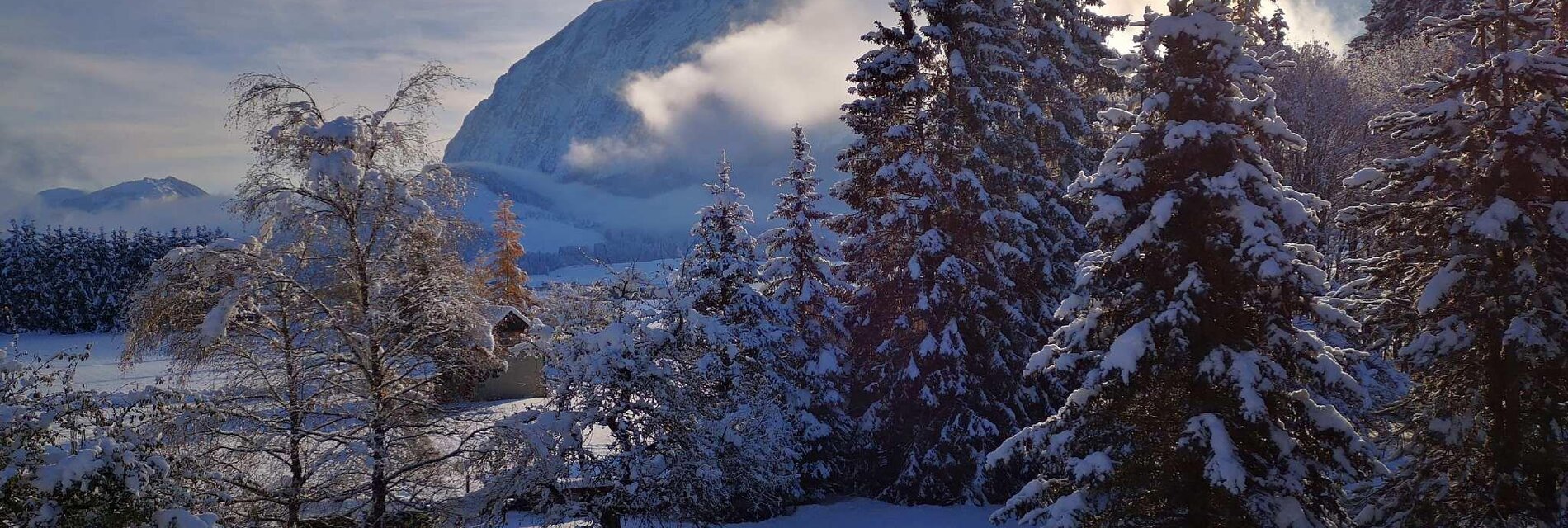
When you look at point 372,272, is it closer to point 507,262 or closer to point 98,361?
point 507,262

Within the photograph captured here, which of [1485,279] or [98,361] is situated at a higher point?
[98,361]

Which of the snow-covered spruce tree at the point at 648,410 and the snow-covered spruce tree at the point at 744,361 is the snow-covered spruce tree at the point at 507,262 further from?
the snow-covered spruce tree at the point at 648,410

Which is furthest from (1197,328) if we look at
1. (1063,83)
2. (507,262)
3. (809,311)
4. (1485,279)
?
(507,262)

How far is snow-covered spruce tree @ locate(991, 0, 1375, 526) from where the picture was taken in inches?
416

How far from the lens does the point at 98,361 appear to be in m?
55.9

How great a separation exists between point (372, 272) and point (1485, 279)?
15746 millimetres

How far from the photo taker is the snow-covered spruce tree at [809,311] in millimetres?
22688

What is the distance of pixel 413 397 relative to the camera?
14922mm

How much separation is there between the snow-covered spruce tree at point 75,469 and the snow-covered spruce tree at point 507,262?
109ft

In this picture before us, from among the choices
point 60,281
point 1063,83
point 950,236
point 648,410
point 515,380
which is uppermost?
point 60,281

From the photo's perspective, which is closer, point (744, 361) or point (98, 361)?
point (744, 361)

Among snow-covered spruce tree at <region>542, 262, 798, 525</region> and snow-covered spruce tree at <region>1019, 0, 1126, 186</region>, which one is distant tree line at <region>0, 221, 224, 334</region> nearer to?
snow-covered spruce tree at <region>542, 262, 798, 525</region>

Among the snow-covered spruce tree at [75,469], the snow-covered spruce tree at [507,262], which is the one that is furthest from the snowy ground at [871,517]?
the snow-covered spruce tree at [507,262]

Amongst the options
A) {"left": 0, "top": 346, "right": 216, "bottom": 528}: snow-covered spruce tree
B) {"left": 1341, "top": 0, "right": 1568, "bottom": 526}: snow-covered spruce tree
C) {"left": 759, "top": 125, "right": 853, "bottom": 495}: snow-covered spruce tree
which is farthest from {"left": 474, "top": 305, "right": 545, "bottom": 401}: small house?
{"left": 1341, "top": 0, "right": 1568, "bottom": 526}: snow-covered spruce tree
